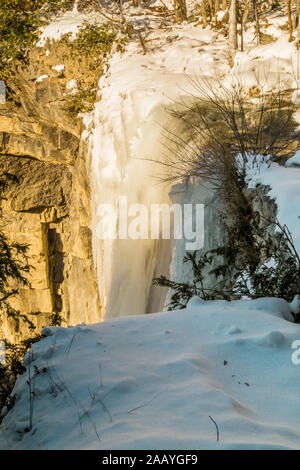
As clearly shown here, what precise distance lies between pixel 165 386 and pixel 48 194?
1097 centimetres

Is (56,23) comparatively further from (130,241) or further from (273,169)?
(273,169)

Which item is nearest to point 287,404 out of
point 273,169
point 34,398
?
point 34,398

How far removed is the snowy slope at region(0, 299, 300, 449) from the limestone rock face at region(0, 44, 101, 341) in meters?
7.32

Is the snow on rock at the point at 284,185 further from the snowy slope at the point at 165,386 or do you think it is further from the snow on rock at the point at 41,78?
the snow on rock at the point at 41,78

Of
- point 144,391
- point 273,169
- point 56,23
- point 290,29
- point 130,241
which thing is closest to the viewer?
point 144,391

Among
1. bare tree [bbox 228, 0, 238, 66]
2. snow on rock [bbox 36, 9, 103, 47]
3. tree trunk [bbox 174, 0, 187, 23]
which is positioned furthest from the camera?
tree trunk [bbox 174, 0, 187, 23]

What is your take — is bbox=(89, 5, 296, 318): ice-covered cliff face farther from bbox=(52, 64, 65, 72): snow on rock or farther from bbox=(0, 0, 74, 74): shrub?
bbox=(0, 0, 74, 74): shrub

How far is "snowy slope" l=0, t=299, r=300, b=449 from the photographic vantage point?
5.05 ft

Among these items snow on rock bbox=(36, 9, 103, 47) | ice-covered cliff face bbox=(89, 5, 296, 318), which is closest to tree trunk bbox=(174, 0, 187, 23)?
ice-covered cliff face bbox=(89, 5, 296, 318)

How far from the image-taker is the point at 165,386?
1.92 meters

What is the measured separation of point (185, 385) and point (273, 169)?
296 cm

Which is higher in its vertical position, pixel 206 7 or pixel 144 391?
pixel 206 7

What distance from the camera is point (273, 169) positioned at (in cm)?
439

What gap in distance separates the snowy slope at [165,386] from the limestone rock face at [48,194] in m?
7.32
